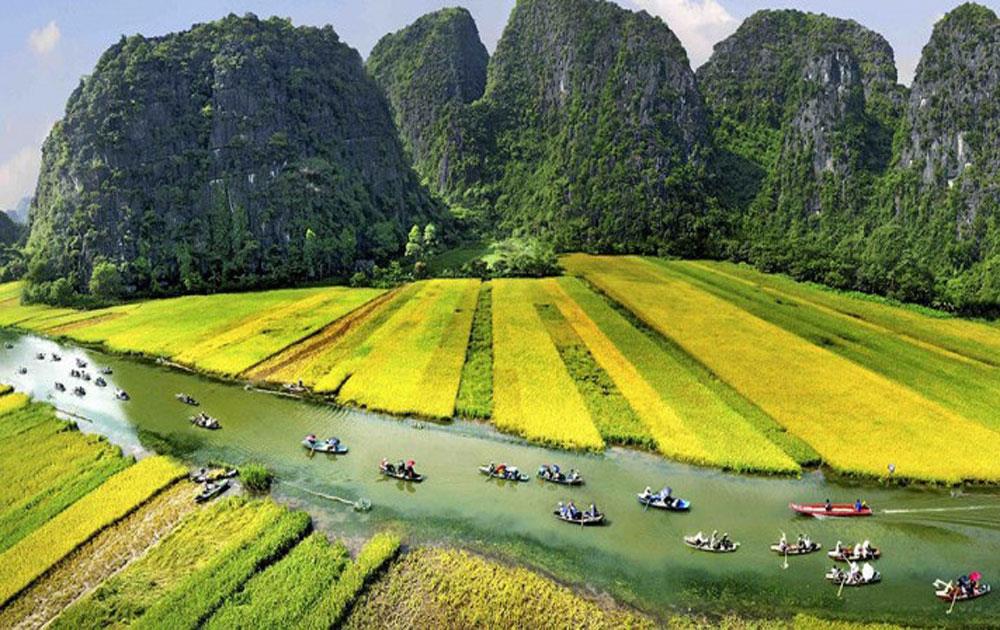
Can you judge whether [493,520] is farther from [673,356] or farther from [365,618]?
[673,356]

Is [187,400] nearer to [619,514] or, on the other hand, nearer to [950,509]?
A: [619,514]

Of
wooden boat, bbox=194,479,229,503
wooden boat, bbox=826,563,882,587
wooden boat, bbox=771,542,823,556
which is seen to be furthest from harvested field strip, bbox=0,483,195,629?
wooden boat, bbox=826,563,882,587

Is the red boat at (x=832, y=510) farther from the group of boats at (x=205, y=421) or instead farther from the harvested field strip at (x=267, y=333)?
the harvested field strip at (x=267, y=333)

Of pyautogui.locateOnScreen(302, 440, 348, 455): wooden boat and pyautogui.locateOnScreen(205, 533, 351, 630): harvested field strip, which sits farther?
pyautogui.locateOnScreen(302, 440, 348, 455): wooden boat

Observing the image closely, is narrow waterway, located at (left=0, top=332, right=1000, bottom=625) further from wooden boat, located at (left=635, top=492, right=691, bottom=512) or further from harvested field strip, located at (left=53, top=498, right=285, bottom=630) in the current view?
harvested field strip, located at (left=53, top=498, right=285, bottom=630)

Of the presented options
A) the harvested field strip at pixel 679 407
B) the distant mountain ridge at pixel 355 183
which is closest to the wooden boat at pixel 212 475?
the harvested field strip at pixel 679 407

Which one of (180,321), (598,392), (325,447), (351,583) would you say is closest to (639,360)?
(598,392)
